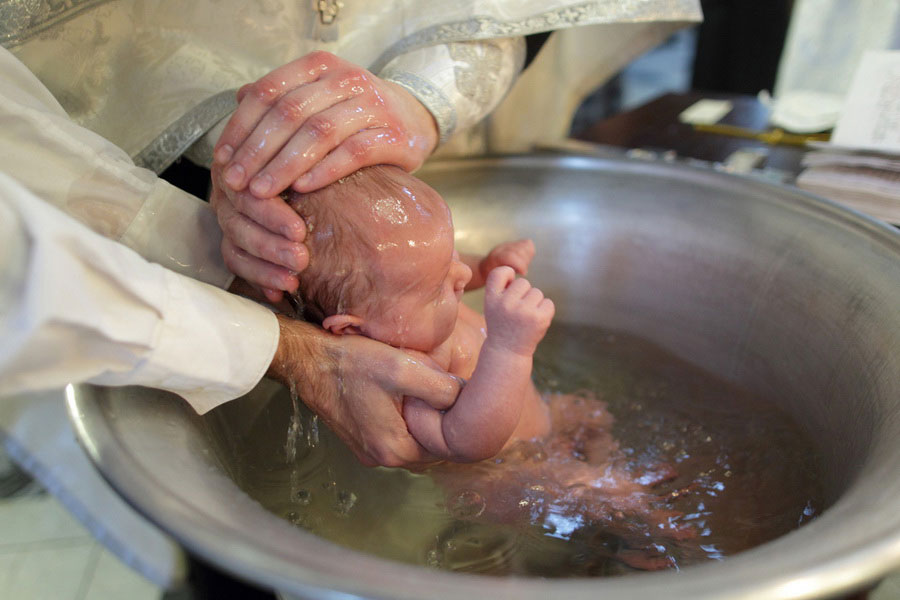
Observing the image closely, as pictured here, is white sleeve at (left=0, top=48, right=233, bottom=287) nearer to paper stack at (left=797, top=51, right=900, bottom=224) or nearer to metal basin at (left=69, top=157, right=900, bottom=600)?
metal basin at (left=69, top=157, right=900, bottom=600)

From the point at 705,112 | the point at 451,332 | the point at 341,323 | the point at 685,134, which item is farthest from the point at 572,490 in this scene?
the point at 705,112

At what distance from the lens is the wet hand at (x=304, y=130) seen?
1.98ft

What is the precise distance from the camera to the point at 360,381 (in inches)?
27.1

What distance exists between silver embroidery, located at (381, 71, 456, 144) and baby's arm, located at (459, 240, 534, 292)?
0.61 feet

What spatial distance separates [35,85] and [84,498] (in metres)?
0.40

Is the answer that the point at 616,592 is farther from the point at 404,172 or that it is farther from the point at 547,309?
the point at 404,172

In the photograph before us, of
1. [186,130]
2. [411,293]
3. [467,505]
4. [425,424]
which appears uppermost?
[186,130]

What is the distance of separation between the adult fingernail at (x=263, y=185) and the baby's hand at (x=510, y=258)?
0.41m

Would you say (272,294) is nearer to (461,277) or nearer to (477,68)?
(461,277)

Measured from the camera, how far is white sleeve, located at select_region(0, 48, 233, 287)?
58 cm

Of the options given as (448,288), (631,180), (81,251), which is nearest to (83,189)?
(81,251)

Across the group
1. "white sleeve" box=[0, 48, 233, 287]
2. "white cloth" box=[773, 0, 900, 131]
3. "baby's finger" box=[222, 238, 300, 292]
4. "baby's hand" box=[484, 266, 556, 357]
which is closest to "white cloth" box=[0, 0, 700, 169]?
"white sleeve" box=[0, 48, 233, 287]

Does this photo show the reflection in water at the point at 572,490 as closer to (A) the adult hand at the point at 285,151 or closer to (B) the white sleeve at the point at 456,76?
(A) the adult hand at the point at 285,151

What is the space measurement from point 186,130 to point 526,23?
470mm
